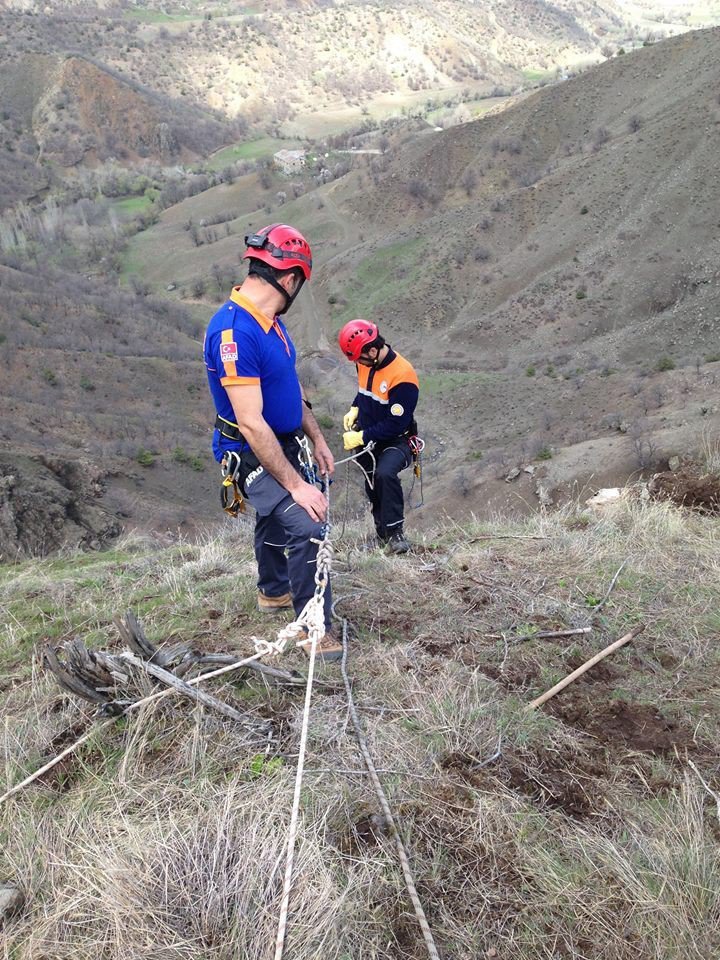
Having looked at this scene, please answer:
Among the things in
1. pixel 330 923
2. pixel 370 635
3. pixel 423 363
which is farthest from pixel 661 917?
pixel 423 363

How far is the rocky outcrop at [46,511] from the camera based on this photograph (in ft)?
32.9

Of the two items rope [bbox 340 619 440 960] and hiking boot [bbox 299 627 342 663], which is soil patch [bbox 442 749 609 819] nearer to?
rope [bbox 340 619 440 960]

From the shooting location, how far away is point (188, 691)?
2.42 meters

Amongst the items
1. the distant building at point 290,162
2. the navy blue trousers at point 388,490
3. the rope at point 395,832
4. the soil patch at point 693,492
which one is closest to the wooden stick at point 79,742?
the rope at point 395,832

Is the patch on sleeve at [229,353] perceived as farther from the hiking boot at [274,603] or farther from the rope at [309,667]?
the hiking boot at [274,603]

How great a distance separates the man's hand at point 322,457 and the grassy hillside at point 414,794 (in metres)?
0.82

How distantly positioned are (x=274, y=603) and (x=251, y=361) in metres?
1.47

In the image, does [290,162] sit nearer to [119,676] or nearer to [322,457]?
[322,457]

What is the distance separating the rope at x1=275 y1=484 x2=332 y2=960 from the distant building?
63864 mm

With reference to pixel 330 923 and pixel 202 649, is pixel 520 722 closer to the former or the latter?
pixel 330 923

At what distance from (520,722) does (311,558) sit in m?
1.21

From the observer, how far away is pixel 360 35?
101 meters

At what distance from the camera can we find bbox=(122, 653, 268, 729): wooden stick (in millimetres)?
2420

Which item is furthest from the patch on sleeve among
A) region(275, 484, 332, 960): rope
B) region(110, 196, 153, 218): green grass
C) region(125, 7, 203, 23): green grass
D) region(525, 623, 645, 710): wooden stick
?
region(125, 7, 203, 23): green grass
